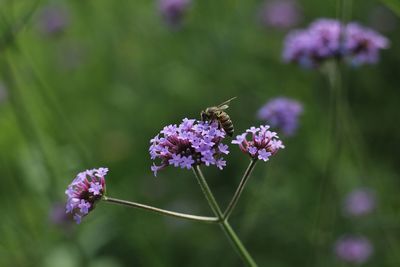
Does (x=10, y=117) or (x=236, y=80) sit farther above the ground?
(x=10, y=117)

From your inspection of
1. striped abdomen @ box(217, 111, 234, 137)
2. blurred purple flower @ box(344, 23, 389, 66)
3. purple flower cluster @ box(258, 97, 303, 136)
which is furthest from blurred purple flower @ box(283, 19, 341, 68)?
striped abdomen @ box(217, 111, 234, 137)

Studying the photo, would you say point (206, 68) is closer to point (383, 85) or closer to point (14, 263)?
point (383, 85)

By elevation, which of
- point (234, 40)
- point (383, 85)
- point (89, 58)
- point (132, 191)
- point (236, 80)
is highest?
point (89, 58)

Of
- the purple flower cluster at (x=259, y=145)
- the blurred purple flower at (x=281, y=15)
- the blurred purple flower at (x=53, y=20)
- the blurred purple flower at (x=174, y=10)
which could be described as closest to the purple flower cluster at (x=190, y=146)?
the purple flower cluster at (x=259, y=145)

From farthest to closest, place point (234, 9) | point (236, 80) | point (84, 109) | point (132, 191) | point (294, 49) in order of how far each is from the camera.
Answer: point (84, 109)
point (234, 9)
point (236, 80)
point (132, 191)
point (294, 49)

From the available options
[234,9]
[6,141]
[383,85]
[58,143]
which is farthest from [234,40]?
[6,141]

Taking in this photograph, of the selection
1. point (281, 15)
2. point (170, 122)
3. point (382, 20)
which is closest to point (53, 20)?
point (170, 122)

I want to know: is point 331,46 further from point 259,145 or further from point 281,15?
point 281,15
